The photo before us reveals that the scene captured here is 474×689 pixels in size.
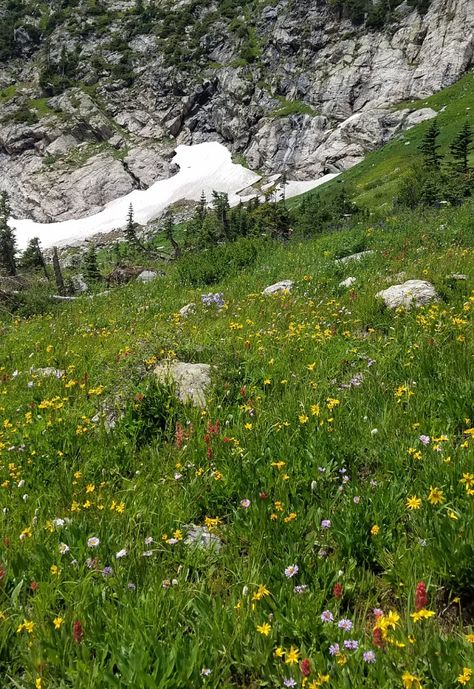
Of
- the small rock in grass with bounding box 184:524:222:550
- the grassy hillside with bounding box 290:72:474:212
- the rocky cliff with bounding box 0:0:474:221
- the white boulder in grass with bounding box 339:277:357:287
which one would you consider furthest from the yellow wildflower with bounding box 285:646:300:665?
the rocky cliff with bounding box 0:0:474:221

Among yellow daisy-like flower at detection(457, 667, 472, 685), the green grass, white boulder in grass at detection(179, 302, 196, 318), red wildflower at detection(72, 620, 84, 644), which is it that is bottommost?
white boulder in grass at detection(179, 302, 196, 318)

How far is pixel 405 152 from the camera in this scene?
69.8 meters

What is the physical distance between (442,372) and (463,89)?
10861 cm

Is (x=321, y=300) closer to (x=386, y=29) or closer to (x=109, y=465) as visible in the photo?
(x=109, y=465)

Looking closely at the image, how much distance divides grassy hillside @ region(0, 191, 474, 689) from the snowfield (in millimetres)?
109912

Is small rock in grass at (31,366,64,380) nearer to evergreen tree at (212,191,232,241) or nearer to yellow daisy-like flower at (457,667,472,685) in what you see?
yellow daisy-like flower at (457,667,472,685)

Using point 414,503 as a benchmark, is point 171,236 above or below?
below

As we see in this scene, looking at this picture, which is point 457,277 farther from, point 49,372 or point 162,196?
point 162,196

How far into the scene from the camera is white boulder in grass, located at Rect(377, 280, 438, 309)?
21.9 feet

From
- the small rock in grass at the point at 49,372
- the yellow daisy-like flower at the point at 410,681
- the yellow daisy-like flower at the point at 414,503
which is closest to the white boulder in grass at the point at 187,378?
the small rock in grass at the point at 49,372

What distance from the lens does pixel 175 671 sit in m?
1.92

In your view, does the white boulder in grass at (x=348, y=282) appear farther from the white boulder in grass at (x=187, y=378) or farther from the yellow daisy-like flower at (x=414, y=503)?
the yellow daisy-like flower at (x=414, y=503)

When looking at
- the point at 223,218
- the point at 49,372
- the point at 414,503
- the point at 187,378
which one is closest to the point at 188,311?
the point at 49,372

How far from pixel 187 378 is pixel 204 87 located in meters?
163
